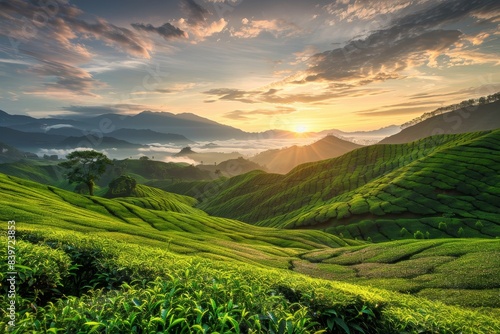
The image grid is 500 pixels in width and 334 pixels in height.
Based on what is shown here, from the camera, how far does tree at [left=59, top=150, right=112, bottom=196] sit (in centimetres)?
11419

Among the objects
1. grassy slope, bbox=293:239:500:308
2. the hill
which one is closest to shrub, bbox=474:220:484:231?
grassy slope, bbox=293:239:500:308

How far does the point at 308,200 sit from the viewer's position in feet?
581

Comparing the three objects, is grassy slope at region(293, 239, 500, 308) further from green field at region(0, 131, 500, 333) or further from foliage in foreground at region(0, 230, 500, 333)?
foliage in foreground at region(0, 230, 500, 333)

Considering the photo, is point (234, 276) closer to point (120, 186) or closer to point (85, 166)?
point (85, 166)

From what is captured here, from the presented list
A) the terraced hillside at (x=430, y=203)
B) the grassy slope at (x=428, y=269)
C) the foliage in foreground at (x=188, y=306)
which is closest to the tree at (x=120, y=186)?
the terraced hillside at (x=430, y=203)

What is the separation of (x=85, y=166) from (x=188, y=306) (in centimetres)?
13852

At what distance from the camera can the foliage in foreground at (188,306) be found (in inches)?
239

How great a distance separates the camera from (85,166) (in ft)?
406

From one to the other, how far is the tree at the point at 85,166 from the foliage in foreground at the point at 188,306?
117 m

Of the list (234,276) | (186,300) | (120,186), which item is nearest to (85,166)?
(120,186)

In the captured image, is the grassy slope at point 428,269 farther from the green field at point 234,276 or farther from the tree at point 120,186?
the tree at point 120,186

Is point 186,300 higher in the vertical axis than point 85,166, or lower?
higher

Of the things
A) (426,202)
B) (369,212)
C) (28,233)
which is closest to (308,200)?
(369,212)

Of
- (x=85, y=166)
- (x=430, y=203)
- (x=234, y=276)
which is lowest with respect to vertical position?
(x=430, y=203)
